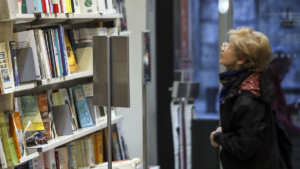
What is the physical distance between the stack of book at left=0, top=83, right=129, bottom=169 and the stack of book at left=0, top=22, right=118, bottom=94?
6.9 inches

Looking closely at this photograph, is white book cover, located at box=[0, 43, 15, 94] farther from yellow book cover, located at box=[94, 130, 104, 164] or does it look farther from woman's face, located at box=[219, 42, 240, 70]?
woman's face, located at box=[219, 42, 240, 70]

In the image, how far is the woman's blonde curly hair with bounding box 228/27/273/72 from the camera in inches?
82.4

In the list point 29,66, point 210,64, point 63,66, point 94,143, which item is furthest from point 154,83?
point 29,66

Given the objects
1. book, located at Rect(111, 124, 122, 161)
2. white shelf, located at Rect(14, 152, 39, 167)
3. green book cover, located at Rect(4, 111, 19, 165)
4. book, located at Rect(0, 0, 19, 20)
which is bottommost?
book, located at Rect(111, 124, 122, 161)

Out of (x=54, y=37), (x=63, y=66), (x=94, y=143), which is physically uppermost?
(x=54, y=37)

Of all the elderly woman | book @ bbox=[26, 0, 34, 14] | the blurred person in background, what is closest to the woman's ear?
the elderly woman

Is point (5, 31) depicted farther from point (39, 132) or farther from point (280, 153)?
point (280, 153)

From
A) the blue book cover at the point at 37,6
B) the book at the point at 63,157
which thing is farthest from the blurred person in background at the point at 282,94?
the blue book cover at the point at 37,6

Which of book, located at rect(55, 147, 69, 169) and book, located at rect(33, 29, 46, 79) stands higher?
book, located at rect(33, 29, 46, 79)

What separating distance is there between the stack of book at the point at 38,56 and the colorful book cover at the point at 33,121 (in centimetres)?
20

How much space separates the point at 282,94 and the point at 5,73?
274cm

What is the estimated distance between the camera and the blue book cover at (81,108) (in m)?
2.81

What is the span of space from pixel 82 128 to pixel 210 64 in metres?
1.76

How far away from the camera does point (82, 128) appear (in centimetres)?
281
